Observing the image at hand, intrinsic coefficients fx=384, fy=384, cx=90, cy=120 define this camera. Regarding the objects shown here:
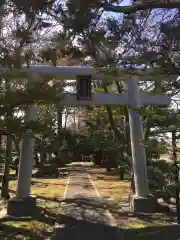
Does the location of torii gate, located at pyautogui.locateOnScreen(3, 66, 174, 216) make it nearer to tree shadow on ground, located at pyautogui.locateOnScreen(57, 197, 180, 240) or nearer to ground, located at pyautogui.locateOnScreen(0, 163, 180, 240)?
ground, located at pyautogui.locateOnScreen(0, 163, 180, 240)

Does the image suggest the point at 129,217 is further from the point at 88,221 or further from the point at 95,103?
the point at 95,103

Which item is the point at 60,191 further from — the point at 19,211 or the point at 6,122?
the point at 6,122

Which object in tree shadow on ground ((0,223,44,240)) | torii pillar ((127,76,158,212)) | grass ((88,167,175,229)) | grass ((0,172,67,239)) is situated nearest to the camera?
tree shadow on ground ((0,223,44,240))

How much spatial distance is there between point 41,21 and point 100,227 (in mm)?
4641

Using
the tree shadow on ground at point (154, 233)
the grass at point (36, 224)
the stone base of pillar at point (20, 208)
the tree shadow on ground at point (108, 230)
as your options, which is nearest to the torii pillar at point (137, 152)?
the tree shadow on ground at point (108, 230)

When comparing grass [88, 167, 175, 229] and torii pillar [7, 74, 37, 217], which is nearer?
grass [88, 167, 175, 229]

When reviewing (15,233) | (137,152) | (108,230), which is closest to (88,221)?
(108,230)

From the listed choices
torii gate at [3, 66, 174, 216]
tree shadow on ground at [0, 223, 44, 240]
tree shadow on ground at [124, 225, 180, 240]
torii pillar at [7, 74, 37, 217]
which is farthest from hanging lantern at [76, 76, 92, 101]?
tree shadow on ground at [124, 225, 180, 240]

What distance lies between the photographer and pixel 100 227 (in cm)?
782

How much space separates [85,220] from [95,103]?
2985mm

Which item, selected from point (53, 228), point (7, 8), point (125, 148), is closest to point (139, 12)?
point (7, 8)

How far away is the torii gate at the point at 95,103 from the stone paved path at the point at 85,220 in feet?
3.21

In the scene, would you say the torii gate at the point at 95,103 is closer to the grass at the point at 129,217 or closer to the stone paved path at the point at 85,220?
the grass at the point at 129,217

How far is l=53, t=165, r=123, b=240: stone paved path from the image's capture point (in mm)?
7218
